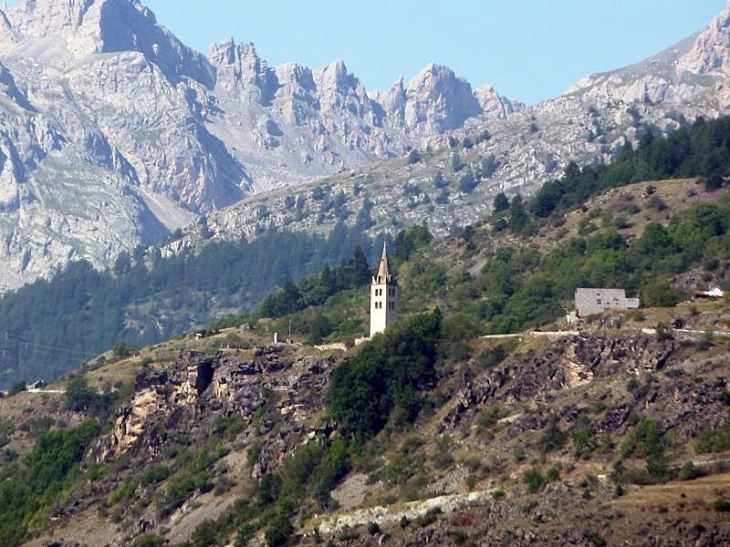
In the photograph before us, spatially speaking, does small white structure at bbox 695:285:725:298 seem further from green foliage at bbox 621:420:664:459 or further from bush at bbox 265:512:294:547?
bush at bbox 265:512:294:547

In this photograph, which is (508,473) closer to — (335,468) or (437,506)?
(437,506)

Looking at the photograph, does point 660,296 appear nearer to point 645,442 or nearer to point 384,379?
point 384,379

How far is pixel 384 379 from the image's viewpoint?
131 meters

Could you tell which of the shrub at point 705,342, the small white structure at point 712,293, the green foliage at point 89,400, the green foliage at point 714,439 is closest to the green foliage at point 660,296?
the small white structure at point 712,293

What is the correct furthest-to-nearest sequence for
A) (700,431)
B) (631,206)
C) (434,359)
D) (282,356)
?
1. (631,206)
2. (282,356)
3. (434,359)
4. (700,431)

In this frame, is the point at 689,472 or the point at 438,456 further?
the point at 438,456

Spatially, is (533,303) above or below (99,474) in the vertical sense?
above

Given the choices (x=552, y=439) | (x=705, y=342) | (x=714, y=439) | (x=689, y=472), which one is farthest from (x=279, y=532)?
(x=705, y=342)

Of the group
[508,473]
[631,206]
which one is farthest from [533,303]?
[508,473]

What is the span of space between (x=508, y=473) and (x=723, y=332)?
18526mm

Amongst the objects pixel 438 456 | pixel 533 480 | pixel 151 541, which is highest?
pixel 438 456

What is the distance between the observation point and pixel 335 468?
123 metres

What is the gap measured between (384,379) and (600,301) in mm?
17282

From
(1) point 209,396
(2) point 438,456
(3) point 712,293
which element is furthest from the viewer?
(1) point 209,396
